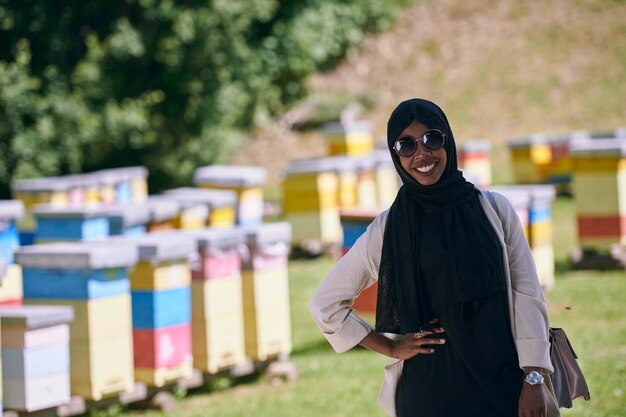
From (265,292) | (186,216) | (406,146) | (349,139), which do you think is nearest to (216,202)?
(186,216)

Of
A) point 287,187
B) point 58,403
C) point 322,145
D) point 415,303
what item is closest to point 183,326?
point 58,403

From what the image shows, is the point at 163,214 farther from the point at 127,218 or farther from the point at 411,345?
the point at 411,345

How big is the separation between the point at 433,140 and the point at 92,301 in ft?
13.8

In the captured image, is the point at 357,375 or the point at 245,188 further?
the point at 245,188

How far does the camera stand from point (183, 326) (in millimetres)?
8172

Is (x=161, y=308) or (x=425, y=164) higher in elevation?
(x=425, y=164)

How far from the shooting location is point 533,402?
3.61m

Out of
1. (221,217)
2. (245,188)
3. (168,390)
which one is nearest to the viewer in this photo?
(168,390)

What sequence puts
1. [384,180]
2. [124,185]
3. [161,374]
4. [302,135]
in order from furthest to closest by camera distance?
1. [302,135]
2. [124,185]
3. [384,180]
4. [161,374]

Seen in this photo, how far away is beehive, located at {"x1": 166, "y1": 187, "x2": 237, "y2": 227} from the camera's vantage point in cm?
1241

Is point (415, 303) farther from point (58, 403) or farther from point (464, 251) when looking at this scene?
point (58, 403)

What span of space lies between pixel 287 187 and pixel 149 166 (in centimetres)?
753

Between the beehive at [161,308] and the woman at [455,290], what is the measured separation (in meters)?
4.27

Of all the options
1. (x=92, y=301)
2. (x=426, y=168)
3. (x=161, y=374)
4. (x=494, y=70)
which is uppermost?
(x=494, y=70)
